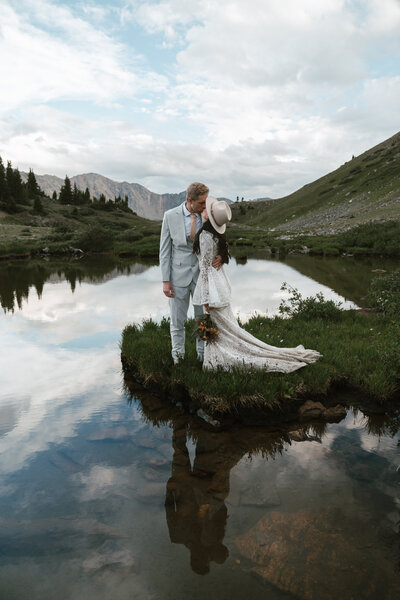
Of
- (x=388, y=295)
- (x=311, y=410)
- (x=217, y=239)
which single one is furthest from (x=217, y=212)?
(x=388, y=295)

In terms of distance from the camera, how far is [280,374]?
681 cm

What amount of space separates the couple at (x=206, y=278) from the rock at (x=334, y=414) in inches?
36.5

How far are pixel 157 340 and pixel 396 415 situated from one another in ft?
17.2

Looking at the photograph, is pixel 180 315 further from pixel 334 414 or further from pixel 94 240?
Result: pixel 94 240

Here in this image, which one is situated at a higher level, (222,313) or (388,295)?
(222,313)

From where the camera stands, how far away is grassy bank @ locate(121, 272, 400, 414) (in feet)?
20.5

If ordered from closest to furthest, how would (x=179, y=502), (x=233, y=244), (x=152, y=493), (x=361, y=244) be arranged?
1. (x=179, y=502)
2. (x=152, y=493)
3. (x=361, y=244)
4. (x=233, y=244)

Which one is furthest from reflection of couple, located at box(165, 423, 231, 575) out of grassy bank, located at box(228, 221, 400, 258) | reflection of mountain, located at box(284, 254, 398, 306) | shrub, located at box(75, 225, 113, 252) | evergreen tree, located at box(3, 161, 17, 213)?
evergreen tree, located at box(3, 161, 17, 213)

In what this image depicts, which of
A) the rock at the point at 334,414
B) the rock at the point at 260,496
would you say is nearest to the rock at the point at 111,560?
the rock at the point at 260,496

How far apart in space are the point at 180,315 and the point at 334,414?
3.30 metres

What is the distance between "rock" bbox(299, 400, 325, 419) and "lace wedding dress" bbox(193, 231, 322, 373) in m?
0.69

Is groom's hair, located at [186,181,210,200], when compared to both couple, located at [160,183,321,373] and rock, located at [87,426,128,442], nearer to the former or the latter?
couple, located at [160,183,321,373]

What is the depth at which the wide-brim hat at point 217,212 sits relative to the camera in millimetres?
6113

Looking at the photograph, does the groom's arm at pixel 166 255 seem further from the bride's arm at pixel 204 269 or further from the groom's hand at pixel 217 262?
the groom's hand at pixel 217 262
